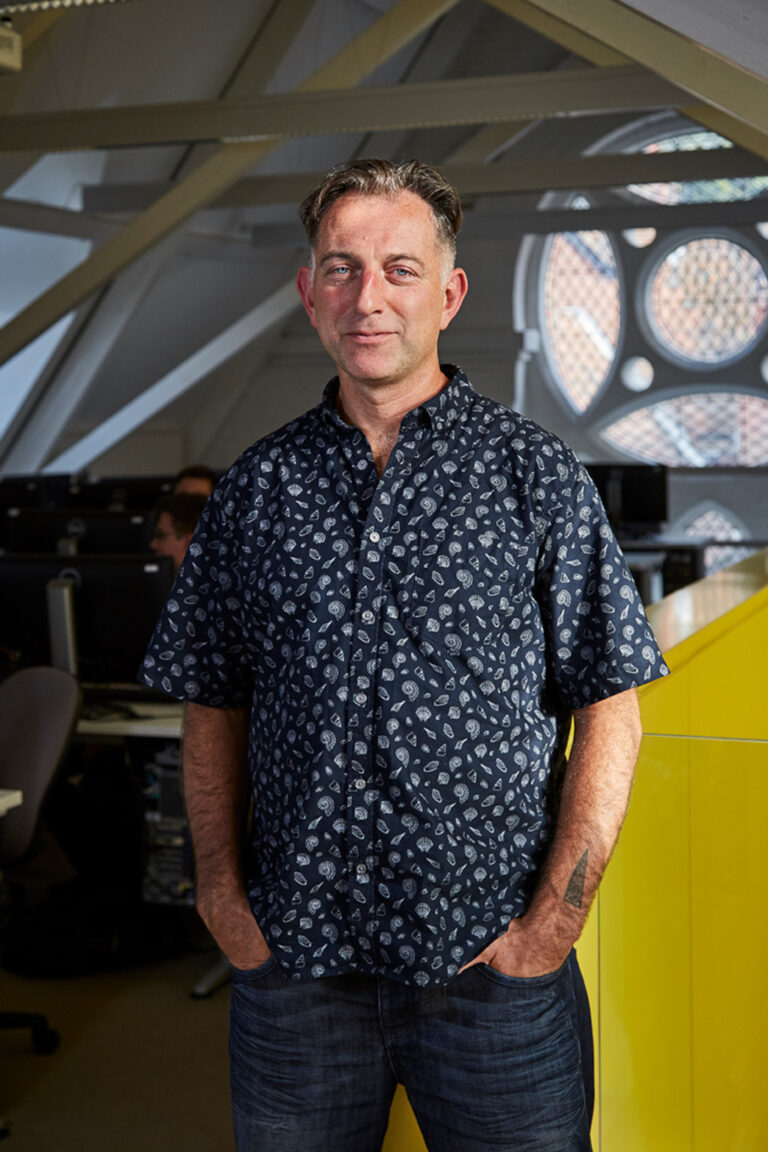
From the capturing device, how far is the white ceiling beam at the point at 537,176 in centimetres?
680

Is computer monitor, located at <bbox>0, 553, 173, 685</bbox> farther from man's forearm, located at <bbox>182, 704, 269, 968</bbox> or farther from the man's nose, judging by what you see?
the man's nose

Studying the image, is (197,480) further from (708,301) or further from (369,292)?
(708,301)

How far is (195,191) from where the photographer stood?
6355 mm

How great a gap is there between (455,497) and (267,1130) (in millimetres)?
668

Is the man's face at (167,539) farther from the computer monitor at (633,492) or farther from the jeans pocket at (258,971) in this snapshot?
the computer monitor at (633,492)

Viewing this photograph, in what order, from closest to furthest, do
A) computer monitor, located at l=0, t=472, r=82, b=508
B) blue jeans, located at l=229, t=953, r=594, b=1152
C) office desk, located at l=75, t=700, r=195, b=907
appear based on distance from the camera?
blue jeans, located at l=229, t=953, r=594, b=1152 → office desk, located at l=75, t=700, r=195, b=907 → computer monitor, located at l=0, t=472, r=82, b=508

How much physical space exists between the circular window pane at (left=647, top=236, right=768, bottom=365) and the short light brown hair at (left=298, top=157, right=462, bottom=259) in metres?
9.36

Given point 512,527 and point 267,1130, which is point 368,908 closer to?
point 267,1130

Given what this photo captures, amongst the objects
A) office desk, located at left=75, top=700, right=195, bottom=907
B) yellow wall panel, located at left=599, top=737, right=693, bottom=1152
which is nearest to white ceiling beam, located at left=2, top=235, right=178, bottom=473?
office desk, located at left=75, top=700, right=195, bottom=907

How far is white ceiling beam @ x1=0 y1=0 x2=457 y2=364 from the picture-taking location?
19.9 ft

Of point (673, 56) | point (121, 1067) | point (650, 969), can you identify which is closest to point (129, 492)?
point (673, 56)

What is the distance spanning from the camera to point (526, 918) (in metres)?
1.24

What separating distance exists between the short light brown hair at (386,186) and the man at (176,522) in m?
2.96

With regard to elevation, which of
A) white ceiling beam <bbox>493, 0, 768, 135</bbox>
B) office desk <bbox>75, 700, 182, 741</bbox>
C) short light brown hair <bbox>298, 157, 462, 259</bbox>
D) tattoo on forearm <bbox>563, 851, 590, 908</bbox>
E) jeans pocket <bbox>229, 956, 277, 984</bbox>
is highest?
white ceiling beam <bbox>493, 0, 768, 135</bbox>
